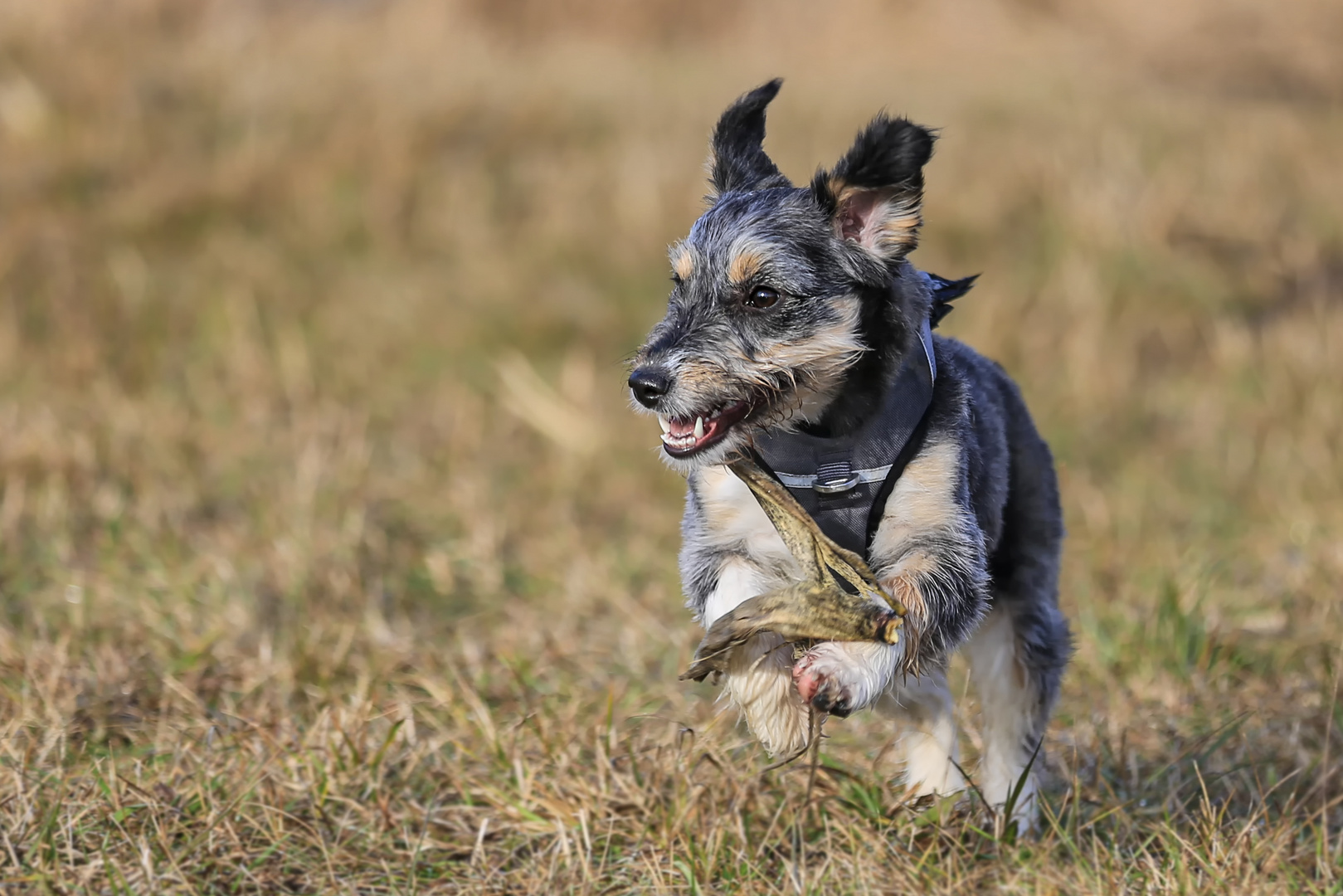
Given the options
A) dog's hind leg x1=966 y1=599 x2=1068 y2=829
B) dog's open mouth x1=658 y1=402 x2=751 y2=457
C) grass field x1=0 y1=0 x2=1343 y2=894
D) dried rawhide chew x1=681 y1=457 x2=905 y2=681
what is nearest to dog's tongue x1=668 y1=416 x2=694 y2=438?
dog's open mouth x1=658 y1=402 x2=751 y2=457

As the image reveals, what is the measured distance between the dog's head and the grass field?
105cm

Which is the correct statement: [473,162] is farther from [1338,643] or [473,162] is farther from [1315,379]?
[1338,643]

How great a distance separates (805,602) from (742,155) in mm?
1219

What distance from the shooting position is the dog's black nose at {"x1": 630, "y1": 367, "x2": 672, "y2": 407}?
303 cm

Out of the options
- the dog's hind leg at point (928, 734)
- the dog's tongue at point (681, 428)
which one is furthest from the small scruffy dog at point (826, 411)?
the dog's hind leg at point (928, 734)

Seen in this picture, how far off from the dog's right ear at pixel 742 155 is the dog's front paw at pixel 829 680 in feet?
4.01

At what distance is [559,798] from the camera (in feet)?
11.8

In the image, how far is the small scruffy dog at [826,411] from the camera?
121 inches

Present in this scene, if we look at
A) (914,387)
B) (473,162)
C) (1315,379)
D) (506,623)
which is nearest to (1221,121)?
(1315,379)

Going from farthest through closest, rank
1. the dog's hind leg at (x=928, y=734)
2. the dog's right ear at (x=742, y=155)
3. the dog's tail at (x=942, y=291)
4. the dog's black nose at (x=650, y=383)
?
1. the dog's hind leg at (x=928, y=734)
2. the dog's right ear at (x=742, y=155)
3. the dog's tail at (x=942, y=291)
4. the dog's black nose at (x=650, y=383)

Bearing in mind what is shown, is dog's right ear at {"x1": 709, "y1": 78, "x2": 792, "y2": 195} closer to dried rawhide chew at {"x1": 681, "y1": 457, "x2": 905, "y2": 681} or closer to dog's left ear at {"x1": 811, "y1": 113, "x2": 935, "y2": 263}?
dog's left ear at {"x1": 811, "y1": 113, "x2": 935, "y2": 263}

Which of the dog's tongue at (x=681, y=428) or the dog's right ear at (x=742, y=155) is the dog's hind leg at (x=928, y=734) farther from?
the dog's right ear at (x=742, y=155)

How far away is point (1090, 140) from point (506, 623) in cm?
786

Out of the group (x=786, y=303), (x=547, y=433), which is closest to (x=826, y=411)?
(x=786, y=303)
